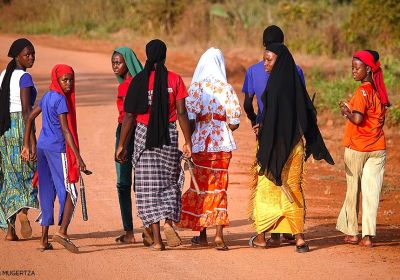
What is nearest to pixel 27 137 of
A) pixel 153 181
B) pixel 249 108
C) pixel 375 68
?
pixel 153 181

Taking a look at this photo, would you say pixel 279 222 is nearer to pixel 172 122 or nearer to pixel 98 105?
pixel 172 122

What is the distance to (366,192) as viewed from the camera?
9.55 metres

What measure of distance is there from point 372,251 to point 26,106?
3485 millimetres

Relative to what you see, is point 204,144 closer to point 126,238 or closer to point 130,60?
point 130,60

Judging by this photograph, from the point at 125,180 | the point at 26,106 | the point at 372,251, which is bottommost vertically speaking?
the point at 372,251

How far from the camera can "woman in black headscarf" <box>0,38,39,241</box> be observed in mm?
9695

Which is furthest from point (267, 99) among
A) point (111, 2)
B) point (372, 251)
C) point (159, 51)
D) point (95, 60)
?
point (111, 2)

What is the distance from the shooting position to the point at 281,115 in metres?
9.16

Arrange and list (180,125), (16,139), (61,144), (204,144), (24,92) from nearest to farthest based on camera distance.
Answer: (180,125) < (61,144) < (204,144) < (24,92) < (16,139)

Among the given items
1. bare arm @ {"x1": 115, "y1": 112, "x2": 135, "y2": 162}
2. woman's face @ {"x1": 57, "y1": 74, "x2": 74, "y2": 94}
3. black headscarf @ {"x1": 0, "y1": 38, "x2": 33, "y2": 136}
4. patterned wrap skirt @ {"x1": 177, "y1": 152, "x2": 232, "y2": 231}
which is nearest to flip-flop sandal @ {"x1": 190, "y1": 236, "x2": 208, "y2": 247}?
patterned wrap skirt @ {"x1": 177, "y1": 152, "x2": 232, "y2": 231}

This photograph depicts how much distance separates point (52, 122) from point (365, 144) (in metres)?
2.90

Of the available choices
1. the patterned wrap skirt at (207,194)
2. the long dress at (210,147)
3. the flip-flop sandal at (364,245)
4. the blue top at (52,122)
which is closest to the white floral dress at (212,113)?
the long dress at (210,147)

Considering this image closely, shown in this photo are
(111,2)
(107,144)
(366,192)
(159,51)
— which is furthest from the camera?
(111,2)

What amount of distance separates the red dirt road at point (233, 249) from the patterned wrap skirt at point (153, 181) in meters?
0.37
